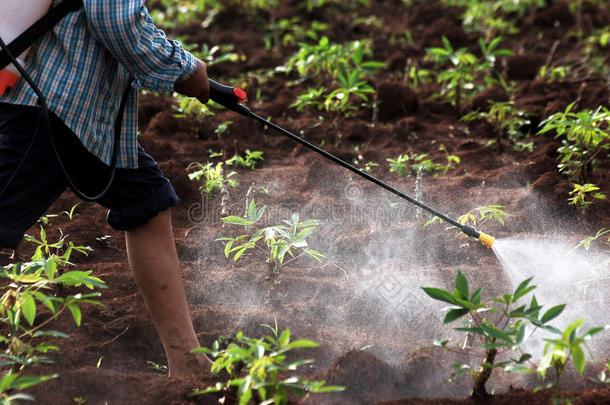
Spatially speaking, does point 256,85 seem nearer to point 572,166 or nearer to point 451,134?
point 451,134

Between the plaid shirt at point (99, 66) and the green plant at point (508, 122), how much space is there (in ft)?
7.61

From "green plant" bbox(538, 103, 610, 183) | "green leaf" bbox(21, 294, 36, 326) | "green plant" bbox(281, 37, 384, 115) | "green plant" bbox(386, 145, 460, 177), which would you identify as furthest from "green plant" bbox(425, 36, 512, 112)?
"green leaf" bbox(21, 294, 36, 326)

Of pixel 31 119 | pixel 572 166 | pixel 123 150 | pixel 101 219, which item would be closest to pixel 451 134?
pixel 572 166

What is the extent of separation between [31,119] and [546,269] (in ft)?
6.89

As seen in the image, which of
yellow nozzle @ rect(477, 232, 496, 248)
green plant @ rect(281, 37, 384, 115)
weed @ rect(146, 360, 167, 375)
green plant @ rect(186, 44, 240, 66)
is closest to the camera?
weed @ rect(146, 360, 167, 375)

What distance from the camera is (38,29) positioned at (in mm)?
2182

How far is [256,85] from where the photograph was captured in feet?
17.1

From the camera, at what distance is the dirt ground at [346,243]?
2.47 metres

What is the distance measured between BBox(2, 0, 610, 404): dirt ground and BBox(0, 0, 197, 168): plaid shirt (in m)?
0.76

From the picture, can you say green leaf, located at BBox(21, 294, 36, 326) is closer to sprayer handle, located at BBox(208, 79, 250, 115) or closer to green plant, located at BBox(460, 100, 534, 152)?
sprayer handle, located at BBox(208, 79, 250, 115)

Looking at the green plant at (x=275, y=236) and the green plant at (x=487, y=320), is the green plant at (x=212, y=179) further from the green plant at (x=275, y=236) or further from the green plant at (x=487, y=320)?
the green plant at (x=487, y=320)

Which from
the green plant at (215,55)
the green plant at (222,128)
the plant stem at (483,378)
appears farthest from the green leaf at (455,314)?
the green plant at (215,55)

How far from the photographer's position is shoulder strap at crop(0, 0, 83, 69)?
2.17 m

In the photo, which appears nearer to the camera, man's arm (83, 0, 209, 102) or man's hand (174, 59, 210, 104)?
man's arm (83, 0, 209, 102)
